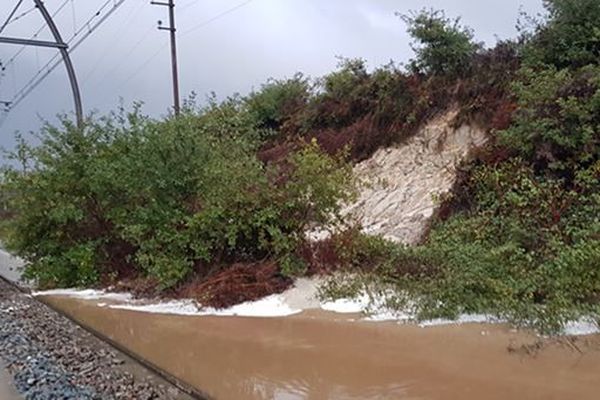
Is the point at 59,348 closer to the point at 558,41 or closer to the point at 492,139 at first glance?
the point at 492,139

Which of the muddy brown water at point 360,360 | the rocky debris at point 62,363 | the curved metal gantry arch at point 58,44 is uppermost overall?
the curved metal gantry arch at point 58,44

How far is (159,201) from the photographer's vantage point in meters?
13.4

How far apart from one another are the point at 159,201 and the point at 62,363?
223 inches

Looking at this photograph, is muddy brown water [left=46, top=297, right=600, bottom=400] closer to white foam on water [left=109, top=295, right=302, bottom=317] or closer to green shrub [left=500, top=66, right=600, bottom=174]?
white foam on water [left=109, top=295, right=302, bottom=317]

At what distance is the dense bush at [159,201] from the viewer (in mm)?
12266

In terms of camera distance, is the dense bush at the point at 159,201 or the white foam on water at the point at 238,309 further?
the dense bush at the point at 159,201

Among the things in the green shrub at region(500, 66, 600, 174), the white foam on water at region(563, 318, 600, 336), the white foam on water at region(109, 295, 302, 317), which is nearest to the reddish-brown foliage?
the white foam on water at region(109, 295, 302, 317)

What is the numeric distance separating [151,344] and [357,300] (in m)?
3.65

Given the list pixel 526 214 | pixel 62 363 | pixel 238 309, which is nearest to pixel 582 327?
pixel 526 214

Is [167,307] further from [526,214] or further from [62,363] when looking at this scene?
[526,214]

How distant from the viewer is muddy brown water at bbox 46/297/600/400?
21.2 feet

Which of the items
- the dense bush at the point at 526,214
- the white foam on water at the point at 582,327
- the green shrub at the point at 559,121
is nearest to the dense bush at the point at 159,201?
the dense bush at the point at 526,214

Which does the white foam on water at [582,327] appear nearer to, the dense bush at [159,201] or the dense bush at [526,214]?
the dense bush at [526,214]

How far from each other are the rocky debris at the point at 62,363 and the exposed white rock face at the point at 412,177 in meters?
7.40
